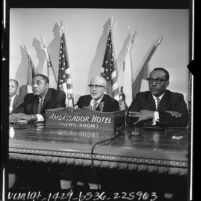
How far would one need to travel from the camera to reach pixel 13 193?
2311 mm

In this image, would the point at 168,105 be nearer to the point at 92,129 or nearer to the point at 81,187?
the point at 92,129

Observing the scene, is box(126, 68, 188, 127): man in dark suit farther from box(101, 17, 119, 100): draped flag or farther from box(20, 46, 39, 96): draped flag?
box(20, 46, 39, 96): draped flag

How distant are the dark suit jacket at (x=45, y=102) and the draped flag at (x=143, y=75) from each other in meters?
0.46

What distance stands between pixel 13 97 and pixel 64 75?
365 mm

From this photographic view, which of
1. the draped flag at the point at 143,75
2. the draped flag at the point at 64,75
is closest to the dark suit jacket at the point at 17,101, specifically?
the draped flag at the point at 64,75

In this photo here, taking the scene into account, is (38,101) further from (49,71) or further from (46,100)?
(49,71)

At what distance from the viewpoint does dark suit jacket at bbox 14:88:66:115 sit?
2.30m

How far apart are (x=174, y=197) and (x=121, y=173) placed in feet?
1.13

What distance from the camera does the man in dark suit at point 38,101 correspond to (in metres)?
2.31

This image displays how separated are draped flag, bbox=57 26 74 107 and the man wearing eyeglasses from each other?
0.07 m

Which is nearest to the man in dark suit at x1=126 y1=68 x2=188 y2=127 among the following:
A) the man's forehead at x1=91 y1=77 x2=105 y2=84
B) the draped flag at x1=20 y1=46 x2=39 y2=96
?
the man's forehead at x1=91 y1=77 x2=105 y2=84

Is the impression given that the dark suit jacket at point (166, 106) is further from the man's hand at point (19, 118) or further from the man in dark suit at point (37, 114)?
the man's hand at point (19, 118)

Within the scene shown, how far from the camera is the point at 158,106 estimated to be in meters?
2.22

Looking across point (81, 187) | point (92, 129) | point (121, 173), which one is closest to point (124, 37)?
point (92, 129)
